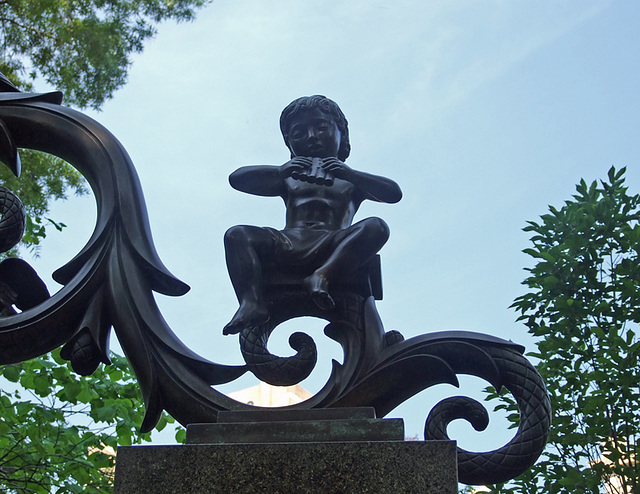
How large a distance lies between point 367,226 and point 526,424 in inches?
30.4

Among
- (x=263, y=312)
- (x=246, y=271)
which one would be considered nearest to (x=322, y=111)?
(x=246, y=271)

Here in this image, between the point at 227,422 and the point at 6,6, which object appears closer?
the point at 227,422

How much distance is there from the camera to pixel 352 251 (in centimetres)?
227

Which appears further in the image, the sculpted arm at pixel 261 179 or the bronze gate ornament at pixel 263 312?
the sculpted arm at pixel 261 179

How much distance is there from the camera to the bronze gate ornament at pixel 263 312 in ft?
6.91

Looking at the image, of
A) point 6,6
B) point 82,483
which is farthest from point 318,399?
point 6,6

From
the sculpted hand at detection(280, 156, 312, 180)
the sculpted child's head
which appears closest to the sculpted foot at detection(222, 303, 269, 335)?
the sculpted hand at detection(280, 156, 312, 180)

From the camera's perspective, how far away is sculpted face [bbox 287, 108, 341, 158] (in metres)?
2.77

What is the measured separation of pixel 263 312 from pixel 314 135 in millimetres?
862

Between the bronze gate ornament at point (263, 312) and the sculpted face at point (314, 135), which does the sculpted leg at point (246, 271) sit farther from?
the sculpted face at point (314, 135)

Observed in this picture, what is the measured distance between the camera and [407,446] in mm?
1773

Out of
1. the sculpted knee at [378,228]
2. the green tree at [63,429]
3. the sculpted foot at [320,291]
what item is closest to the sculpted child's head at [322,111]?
the sculpted knee at [378,228]

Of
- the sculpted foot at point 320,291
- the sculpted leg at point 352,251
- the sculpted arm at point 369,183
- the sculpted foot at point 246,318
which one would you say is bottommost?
the sculpted foot at point 246,318

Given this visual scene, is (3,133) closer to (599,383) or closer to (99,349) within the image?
(99,349)
